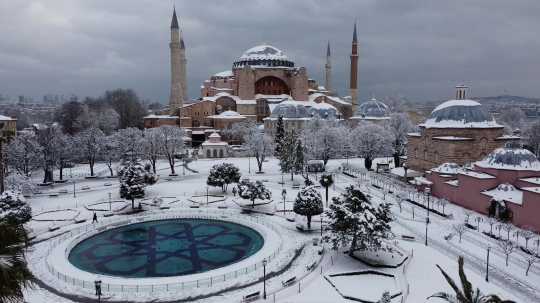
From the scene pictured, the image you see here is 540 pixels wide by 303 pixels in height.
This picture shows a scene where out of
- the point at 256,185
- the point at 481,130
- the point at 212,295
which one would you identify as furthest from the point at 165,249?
the point at 481,130

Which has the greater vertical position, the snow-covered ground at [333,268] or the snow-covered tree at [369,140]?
the snow-covered tree at [369,140]

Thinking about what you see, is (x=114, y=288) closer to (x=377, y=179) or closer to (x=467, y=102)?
(x=377, y=179)

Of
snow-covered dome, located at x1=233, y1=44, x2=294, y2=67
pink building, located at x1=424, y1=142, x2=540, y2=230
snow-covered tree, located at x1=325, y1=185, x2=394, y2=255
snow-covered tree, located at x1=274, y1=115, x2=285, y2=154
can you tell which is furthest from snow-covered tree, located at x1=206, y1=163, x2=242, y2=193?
snow-covered dome, located at x1=233, y1=44, x2=294, y2=67

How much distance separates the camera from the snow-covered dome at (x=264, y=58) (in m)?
62.7

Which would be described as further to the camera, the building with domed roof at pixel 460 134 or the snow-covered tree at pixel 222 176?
the building with domed roof at pixel 460 134

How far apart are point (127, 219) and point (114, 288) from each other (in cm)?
853

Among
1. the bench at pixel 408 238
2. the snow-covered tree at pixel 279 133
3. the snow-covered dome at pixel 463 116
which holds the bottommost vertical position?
the bench at pixel 408 238

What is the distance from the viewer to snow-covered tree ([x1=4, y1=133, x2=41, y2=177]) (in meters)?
27.6

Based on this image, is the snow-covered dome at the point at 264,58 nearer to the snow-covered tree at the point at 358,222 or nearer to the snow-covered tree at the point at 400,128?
the snow-covered tree at the point at 400,128

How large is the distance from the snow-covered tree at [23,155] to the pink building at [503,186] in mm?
29772

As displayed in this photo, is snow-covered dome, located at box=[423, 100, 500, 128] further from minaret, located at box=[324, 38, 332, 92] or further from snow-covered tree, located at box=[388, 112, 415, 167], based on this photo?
minaret, located at box=[324, 38, 332, 92]

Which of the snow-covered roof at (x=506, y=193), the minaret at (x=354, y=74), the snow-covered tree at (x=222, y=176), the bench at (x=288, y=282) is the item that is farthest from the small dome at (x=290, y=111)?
the bench at (x=288, y=282)

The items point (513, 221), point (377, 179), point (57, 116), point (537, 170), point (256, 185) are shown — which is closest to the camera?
point (513, 221)

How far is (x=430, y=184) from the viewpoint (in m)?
25.5
